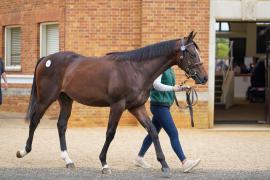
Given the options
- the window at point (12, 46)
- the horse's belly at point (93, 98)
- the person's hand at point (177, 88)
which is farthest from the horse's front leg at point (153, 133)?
the window at point (12, 46)

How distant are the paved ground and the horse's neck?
1470mm

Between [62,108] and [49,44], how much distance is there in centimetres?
826

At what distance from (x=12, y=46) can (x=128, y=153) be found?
9.71 meters

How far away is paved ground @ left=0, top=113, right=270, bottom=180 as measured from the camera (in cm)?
933

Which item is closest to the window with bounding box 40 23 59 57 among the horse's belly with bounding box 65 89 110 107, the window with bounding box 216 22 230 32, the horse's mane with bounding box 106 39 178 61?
the horse's belly with bounding box 65 89 110 107

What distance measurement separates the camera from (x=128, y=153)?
1163 cm

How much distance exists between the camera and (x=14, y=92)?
63.1 feet

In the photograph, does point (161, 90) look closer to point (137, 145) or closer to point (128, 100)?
point (128, 100)

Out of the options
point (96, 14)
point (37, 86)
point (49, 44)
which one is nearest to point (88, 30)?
point (96, 14)

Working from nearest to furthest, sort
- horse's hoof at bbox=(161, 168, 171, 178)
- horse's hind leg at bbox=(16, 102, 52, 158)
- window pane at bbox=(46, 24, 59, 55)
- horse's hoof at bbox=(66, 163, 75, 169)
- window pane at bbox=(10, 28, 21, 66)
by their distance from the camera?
horse's hoof at bbox=(161, 168, 171, 178) < horse's hoof at bbox=(66, 163, 75, 169) < horse's hind leg at bbox=(16, 102, 52, 158) < window pane at bbox=(46, 24, 59, 55) < window pane at bbox=(10, 28, 21, 66)

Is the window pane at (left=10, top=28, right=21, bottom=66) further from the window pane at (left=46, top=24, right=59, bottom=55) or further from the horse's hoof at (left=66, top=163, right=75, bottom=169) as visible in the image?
the horse's hoof at (left=66, top=163, right=75, bottom=169)

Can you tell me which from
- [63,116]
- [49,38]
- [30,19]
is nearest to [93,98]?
[63,116]

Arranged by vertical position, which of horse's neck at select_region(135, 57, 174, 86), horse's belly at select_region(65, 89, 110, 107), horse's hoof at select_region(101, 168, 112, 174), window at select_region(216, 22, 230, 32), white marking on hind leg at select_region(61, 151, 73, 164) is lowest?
horse's hoof at select_region(101, 168, 112, 174)

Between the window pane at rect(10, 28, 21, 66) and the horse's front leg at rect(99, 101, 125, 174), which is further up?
the window pane at rect(10, 28, 21, 66)
